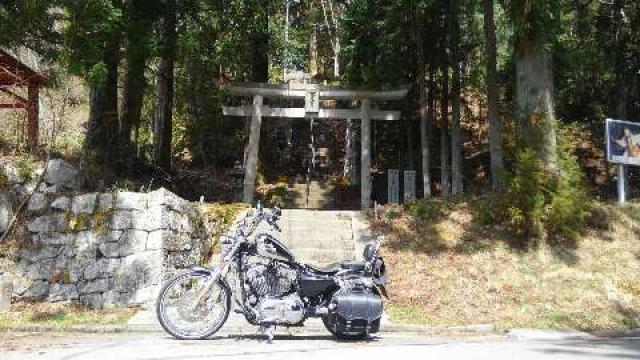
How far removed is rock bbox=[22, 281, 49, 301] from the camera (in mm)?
9195

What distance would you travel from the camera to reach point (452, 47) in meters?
18.3

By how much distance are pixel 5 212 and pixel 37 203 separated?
18.0 inches

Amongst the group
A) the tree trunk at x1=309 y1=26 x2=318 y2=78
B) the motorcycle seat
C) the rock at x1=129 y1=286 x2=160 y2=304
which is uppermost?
the tree trunk at x1=309 y1=26 x2=318 y2=78

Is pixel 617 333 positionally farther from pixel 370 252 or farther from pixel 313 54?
pixel 313 54

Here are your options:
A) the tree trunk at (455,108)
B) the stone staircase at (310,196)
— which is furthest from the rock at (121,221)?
the stone staircase at (310,196)

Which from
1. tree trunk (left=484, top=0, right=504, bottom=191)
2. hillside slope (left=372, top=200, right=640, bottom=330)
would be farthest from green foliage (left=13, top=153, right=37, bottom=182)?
tree trunk (left=484, top=0, right=504, bottom=191)

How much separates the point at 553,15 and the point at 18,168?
8943 millimetres

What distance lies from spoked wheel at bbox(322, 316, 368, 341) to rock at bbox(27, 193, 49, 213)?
472 centimetres

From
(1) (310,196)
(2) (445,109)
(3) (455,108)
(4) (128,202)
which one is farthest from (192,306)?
(1) (310,196)

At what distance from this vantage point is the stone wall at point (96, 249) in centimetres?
925

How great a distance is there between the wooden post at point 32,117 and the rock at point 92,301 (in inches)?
117

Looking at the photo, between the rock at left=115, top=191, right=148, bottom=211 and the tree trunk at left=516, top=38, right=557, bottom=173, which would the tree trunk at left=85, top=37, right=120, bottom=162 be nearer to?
the rock at left=115, top=191, right=148, bottom=211

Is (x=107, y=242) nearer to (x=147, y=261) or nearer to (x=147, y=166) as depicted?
(x=147, y=261)

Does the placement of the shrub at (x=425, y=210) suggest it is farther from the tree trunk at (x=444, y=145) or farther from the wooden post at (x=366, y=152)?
the tree trunk at (x=444, y=145)
